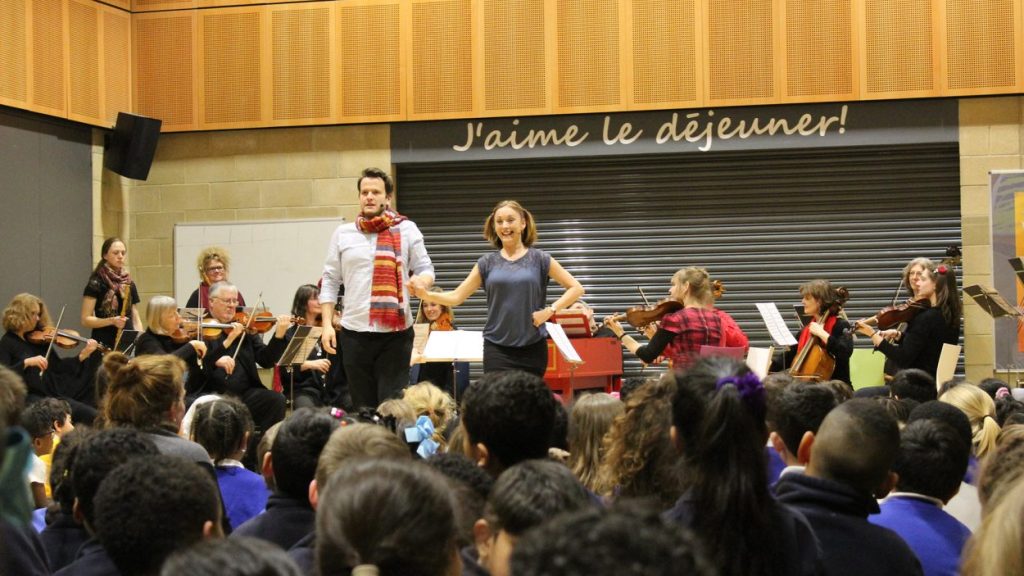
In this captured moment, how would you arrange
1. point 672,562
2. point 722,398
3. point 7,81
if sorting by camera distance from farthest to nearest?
point 7,81 → point 722,398 → point 672,562

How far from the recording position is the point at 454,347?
7.11 meters

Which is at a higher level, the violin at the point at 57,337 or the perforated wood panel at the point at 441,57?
the perforated wood panel at the point at 441,57

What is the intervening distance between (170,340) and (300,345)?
0.89 meters

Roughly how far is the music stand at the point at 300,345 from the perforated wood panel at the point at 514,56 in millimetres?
3702

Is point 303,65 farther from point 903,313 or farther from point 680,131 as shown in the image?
point 903,313

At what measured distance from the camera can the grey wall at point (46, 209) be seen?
33.0 feet

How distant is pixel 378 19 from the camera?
11047 mm

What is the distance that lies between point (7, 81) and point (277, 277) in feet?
9.53

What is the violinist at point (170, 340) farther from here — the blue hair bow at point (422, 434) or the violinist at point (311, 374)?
the blue hair bow at point (422, 434)

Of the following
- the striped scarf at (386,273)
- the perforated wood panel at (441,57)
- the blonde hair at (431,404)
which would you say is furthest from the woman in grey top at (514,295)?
the perforated wood panel at (441,57)

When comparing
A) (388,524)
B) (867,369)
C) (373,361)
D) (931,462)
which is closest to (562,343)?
(373,361)

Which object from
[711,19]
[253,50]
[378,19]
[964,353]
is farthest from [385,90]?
[964,353]

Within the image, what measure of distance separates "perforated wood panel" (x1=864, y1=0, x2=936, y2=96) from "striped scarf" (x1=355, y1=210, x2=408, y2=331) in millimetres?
5906

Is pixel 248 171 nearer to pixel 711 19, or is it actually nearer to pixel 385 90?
pixel 385 90
